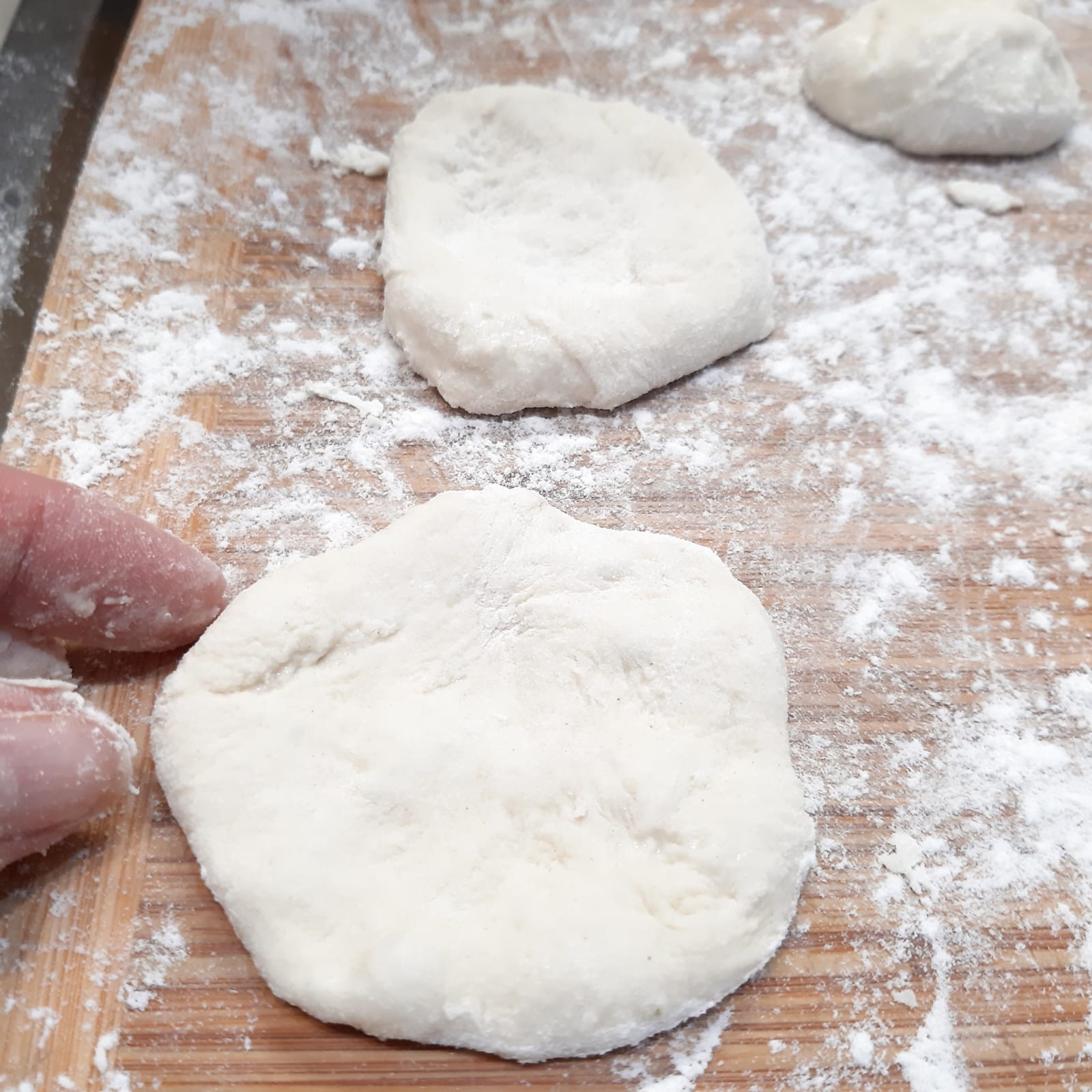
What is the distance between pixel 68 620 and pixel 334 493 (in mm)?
411

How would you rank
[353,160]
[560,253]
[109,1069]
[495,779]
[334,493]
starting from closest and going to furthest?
[109,1069], [495,779], [334,493], [560,253], [353,160]

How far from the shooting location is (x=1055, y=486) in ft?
4.99

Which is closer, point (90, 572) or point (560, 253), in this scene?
point (90, 572)

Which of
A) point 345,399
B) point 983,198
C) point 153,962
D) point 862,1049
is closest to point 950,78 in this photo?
point 983,198

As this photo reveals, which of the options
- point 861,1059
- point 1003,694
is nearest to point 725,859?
point 861,1059

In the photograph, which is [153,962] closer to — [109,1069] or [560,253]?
[109,1069]

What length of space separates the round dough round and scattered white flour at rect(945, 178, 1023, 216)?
1.56ft

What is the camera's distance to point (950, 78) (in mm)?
1822

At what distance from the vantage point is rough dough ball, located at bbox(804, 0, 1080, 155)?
1.82m

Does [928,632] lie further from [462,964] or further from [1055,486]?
[462,964]

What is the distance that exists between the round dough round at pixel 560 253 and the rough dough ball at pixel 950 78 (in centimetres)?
40

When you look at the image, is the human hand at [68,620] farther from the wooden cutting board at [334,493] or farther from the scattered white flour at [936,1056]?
the scattered white flour at [936,1056]

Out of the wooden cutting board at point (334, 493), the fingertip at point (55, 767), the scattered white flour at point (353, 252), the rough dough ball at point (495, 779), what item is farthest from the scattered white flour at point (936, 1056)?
the scattered white flour at point (353, 252)

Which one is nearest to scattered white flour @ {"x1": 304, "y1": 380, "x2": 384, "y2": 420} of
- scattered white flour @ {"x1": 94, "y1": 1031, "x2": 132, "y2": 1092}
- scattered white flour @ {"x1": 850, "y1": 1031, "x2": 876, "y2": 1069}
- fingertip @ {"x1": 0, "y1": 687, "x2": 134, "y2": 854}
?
fingertip @ {"x1": 0, "y1": 687, "x2": 134, "y2": 854}
